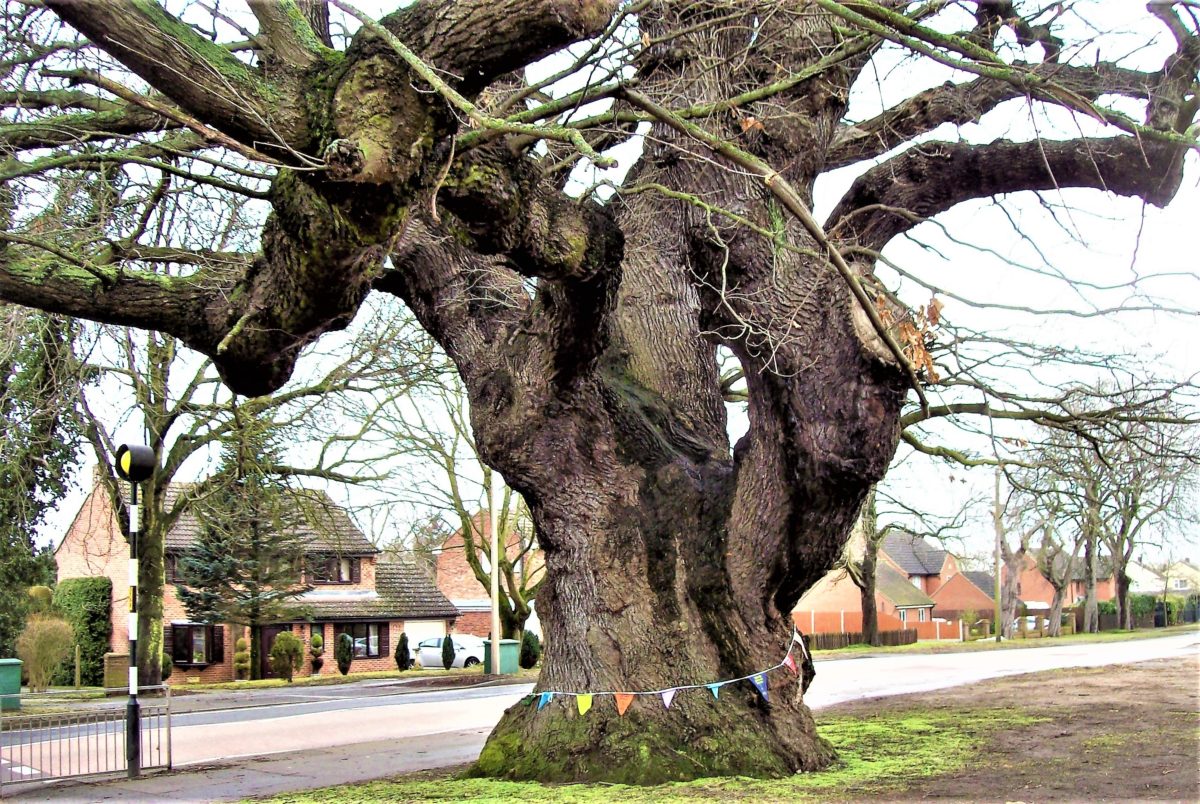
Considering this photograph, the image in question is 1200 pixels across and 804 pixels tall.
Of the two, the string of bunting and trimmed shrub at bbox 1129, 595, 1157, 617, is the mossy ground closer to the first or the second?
the string of bunting

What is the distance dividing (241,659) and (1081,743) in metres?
31.0

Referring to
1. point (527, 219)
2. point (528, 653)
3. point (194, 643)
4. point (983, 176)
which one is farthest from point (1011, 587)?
point (527, 219)

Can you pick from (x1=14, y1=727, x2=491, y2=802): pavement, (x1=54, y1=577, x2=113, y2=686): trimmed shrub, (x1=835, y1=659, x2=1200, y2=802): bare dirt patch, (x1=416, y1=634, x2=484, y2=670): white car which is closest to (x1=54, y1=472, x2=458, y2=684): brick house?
(x1=54, y1=577, x2=113, y2=686): trimmed shrub

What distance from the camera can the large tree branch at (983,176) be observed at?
915 cm

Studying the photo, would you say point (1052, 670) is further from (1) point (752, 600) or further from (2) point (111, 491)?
(2) point (111, 491)

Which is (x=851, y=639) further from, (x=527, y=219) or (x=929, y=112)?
(x=527, y=219)

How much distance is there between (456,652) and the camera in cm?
4341

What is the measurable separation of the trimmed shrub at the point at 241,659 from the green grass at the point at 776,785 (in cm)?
2887

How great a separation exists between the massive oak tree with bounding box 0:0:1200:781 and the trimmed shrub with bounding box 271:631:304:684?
2641 centimetres

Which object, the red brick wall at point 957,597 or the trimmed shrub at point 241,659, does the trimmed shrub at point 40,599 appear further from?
the red brick wall at point 957,597

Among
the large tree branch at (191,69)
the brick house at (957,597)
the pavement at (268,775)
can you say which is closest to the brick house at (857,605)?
the brick house at (957,597)

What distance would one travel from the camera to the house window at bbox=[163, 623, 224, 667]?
122 feet

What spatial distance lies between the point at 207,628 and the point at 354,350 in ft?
65.5

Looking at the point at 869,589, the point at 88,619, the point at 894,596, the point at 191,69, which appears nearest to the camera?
the point at 191,69
